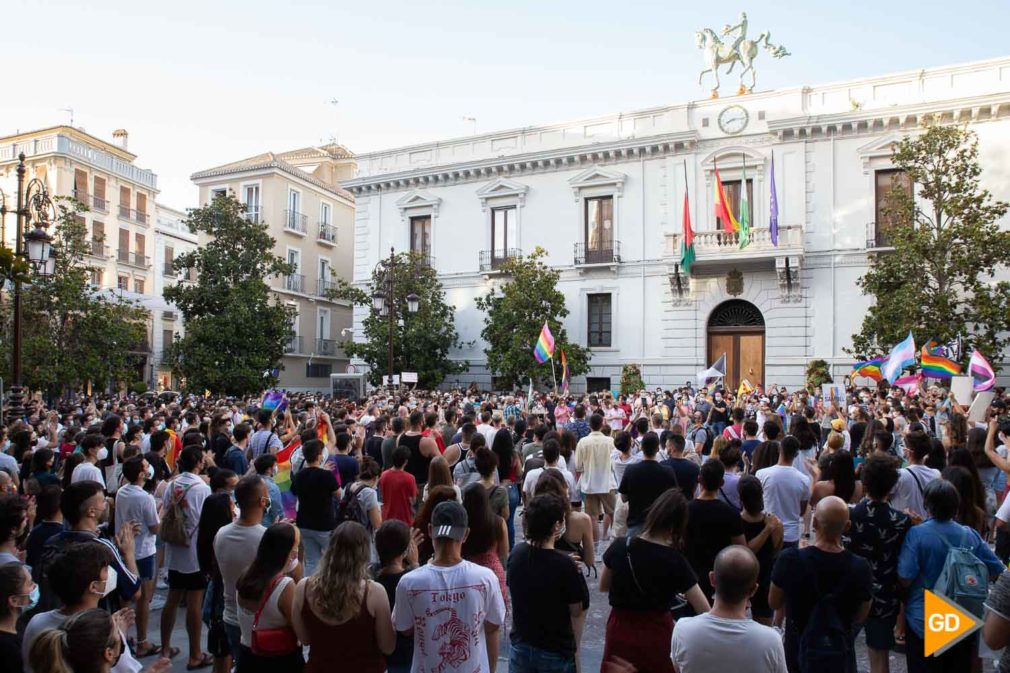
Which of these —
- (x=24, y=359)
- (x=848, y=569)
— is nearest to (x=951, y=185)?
(x=848, y=569)

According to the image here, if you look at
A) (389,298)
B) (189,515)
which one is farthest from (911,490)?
(389,298)

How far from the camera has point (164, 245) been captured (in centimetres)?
4859

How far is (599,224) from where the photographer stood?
30.0 m

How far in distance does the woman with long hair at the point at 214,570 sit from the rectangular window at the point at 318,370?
34.2 m

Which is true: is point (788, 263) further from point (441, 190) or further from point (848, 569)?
point (848, 569)

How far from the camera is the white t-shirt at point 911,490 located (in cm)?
630

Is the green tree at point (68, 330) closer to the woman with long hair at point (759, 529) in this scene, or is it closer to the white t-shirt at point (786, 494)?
the white t-shirt at point (786, 494)

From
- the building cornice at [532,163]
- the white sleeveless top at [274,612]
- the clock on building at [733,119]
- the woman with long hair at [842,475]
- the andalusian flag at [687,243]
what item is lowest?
the white sleeveless top at [274,612]

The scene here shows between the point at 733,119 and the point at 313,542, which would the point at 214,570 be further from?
the point at 733,119

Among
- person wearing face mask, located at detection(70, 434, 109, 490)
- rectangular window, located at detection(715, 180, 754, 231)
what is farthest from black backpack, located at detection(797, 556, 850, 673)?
rectangular window, located at detection(715, 180, 754, 231)

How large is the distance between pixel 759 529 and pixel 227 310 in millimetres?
26146

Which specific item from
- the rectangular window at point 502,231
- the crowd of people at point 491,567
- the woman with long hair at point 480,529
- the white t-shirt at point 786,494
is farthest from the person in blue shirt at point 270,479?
the rectangular window at point 502,231

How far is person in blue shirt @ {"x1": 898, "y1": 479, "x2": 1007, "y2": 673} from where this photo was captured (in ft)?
15.3

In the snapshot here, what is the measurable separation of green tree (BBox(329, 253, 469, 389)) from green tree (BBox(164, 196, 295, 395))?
10.8ft
